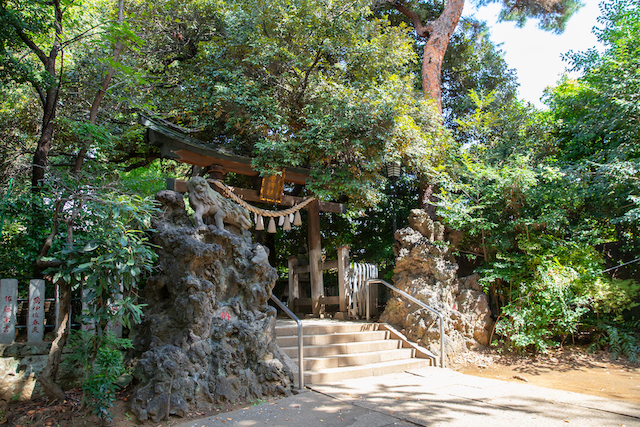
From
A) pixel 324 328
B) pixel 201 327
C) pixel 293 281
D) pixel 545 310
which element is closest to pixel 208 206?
pixel 201 327

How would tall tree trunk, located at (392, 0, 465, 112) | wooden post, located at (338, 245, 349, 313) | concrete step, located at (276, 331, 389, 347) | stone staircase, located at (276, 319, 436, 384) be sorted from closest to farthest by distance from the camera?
stone staircase, located at (276, 319, 436, 384) < concrete step, located at (276, 331, 389, 347) < wooden post, located at (338, 245, 349, 313) < tall tree trunk, located at (392, 0, 465, 112)

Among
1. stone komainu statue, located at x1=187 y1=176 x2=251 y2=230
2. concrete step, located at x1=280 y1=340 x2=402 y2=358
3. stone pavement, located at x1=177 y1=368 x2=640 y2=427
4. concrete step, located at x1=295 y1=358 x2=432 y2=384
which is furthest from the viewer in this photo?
concrete step, located at x1=280 y1=340 x2=402 y2=358

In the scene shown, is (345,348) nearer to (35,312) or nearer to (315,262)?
(315,262)

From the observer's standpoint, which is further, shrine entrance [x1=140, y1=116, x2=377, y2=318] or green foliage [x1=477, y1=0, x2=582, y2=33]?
green foliage [x1=477, y1=0, x2=582, y2=33]

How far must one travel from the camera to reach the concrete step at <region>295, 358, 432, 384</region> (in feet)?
18.1

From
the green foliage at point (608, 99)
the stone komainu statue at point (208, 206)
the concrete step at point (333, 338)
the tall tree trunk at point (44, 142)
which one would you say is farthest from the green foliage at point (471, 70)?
the tall tree trunk at point (44, 142)

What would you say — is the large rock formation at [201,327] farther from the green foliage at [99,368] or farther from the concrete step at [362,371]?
the concrete step at [362,371]

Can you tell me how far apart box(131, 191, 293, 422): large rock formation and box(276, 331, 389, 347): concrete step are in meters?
0.83

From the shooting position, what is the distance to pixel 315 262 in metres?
9.32

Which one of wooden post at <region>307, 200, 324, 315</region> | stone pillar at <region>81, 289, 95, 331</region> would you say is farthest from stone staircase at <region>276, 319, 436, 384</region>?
stone pillar at <region>81, 289, 95, 331</region>

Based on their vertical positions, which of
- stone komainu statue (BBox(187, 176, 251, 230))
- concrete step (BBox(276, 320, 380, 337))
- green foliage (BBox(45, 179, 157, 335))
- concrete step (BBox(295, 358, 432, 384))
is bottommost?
concrete step (BBox(295, 358, 432, 384))

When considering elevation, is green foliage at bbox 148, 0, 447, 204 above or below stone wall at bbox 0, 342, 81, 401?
above

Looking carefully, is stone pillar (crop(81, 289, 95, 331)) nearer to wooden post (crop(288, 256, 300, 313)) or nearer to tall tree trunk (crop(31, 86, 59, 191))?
tall tree trunk (crop(31, 86, 59, 191))

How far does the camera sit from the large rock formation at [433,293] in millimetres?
7551
